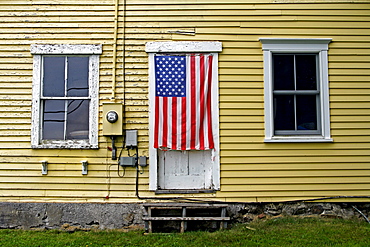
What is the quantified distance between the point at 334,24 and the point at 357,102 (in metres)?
1.54

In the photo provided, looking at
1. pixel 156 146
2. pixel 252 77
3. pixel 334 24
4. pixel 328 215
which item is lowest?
pixel 328 215

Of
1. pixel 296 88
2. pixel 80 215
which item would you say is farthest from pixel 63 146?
pixel 296 88

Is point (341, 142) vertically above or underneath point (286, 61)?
underneath

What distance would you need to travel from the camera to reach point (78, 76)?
6094 mm

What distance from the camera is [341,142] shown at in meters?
5.98

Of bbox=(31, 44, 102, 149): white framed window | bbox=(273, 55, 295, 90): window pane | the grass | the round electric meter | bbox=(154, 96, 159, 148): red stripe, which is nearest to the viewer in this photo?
the grass

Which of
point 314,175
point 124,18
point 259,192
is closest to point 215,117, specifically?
point 259,192

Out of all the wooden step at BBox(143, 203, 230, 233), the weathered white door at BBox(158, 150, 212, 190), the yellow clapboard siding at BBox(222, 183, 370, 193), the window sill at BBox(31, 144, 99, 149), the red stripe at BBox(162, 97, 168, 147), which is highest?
the red stripe at BBox(162, 97, 168, 147)

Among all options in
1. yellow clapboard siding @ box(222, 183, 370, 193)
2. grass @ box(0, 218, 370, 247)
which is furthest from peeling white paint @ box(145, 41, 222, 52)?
grass @ box(0, 218, 370, 247)

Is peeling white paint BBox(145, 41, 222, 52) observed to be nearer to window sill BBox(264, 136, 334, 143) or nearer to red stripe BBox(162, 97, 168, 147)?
red stripe BBox(162, 97, 168, 147)

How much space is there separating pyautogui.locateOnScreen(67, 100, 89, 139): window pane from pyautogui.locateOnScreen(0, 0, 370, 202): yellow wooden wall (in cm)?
36

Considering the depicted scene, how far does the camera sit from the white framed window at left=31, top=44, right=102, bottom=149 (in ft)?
19.7

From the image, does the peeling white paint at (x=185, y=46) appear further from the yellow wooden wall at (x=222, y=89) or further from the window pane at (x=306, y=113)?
the window pane at (x=306, y=113)

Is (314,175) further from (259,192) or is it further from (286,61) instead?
(286,61)
